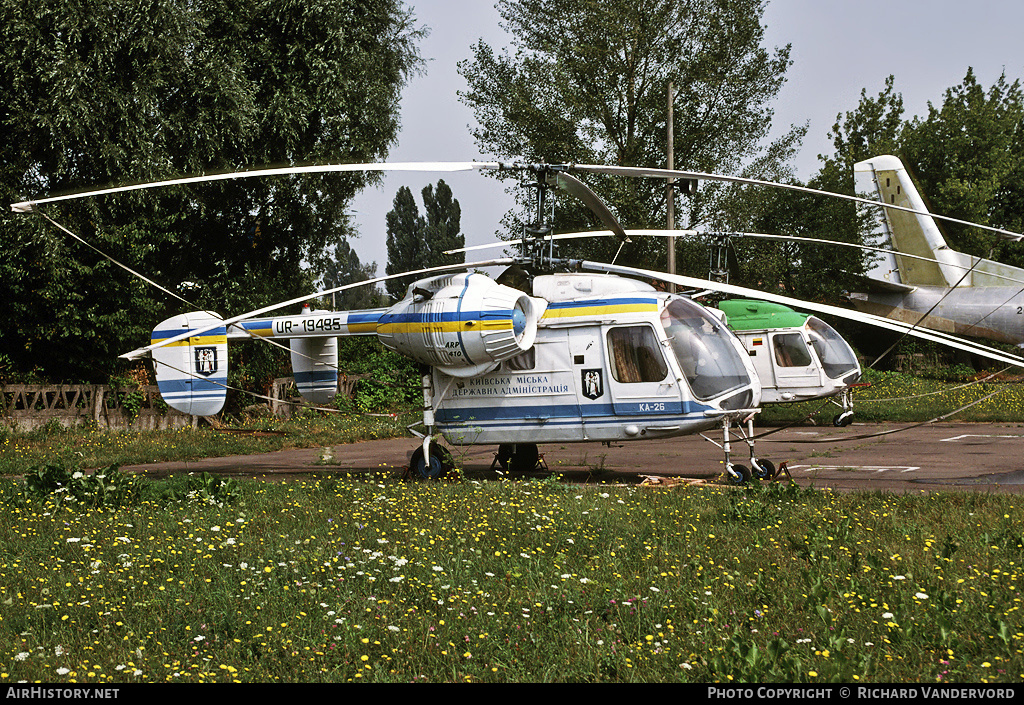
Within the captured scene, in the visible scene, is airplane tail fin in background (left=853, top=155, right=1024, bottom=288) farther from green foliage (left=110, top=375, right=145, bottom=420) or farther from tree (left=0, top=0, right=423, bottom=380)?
green foliage (left=110, top=375, right=145, bottom=420)

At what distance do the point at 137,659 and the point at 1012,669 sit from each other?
4.61m

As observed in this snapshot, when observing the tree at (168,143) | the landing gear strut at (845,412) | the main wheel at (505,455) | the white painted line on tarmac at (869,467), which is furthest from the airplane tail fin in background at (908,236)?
the main wheel at (505,455)

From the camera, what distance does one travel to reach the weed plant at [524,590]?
4.84 metres

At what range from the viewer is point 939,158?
141 ft

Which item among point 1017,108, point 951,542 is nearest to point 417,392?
point 951,542

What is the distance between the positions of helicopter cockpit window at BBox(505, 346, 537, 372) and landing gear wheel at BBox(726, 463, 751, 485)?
2892 millimetres

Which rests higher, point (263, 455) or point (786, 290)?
point (786, 290)

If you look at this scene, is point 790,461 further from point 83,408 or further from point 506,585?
point 83,408

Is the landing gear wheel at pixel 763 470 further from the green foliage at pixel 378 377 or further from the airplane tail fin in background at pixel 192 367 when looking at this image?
the green foliage at pixel 378 377

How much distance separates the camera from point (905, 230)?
29.6m

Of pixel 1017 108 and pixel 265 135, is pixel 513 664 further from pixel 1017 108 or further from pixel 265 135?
pixel 1017 108

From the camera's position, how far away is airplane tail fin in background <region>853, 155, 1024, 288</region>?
94.6 feet

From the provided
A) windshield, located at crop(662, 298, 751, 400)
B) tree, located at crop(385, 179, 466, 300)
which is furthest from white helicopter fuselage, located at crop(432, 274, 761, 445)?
tree, located at crop(385, 179, 466, 300)

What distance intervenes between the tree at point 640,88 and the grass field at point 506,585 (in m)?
26.0
